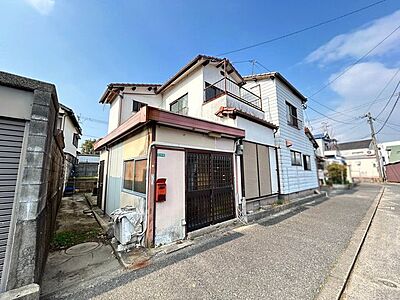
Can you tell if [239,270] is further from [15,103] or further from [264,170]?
[264,170]

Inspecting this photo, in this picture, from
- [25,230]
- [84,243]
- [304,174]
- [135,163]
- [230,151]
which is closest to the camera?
[25,230]

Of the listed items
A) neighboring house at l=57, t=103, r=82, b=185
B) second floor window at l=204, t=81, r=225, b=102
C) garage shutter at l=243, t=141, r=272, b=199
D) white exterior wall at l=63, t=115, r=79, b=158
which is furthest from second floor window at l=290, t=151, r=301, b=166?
white exterior wall at l=63, t=115, r=79, b=158

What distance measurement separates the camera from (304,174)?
35.3 ft

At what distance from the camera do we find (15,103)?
224 centimetres

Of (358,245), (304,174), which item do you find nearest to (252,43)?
(304,174)

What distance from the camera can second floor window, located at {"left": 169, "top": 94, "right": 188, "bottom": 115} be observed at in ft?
30.6

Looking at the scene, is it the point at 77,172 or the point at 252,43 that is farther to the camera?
the point at 77,172

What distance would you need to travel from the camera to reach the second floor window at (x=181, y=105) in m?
9.34

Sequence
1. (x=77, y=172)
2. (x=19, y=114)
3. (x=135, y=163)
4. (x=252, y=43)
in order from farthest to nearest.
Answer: (x=77, y=172) → (x=252, y=43) → (x=135, y=163) → (x=19, y=114)

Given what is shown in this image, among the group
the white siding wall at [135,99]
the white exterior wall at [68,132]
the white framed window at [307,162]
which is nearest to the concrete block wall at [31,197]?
the white siding wall at [135,99]

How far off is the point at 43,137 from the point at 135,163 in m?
2.58

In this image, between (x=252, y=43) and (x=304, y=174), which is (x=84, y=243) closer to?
(x=252, y=43)

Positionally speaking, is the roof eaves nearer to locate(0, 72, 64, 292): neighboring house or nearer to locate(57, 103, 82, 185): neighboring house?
locate(0, 72, 64, 292): neighboring house

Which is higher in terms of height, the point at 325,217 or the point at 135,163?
the point at 135,163
